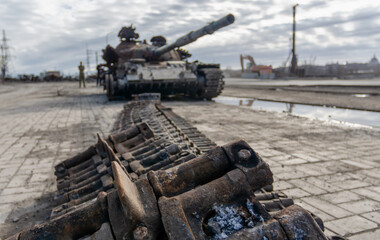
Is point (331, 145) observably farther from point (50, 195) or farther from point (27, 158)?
point (27, 158)

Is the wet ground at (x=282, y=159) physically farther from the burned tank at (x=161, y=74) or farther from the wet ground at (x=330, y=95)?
the burned tank at (x=161, y=74)

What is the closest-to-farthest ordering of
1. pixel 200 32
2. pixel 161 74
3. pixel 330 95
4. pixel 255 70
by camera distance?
pixel 200 32, pixel 161 74, pixel 330 95, pixel 255 70

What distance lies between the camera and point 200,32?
1177 cm

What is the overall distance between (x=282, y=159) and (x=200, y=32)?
26.4ft

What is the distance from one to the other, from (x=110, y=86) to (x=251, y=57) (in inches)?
1897

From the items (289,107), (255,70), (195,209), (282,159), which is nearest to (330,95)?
(289,107)

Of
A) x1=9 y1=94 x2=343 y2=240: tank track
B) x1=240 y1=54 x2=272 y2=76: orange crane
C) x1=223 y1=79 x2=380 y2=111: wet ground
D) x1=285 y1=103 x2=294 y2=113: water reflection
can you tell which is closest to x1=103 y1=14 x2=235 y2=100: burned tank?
x1=223 y1=79 x2=380 y2=111: wet ground

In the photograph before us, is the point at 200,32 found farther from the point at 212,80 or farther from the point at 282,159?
the point at 282,159

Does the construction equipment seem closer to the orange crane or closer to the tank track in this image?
the orange crane

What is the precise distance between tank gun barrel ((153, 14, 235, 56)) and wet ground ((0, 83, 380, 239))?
3.06 meters

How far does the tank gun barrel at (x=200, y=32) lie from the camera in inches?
382

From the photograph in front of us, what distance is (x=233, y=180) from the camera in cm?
182

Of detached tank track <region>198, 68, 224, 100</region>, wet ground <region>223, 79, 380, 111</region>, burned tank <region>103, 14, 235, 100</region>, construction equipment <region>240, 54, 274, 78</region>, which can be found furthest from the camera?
construction equipment <region>240, 54, 274, 78</region>

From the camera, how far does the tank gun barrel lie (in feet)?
31.9
